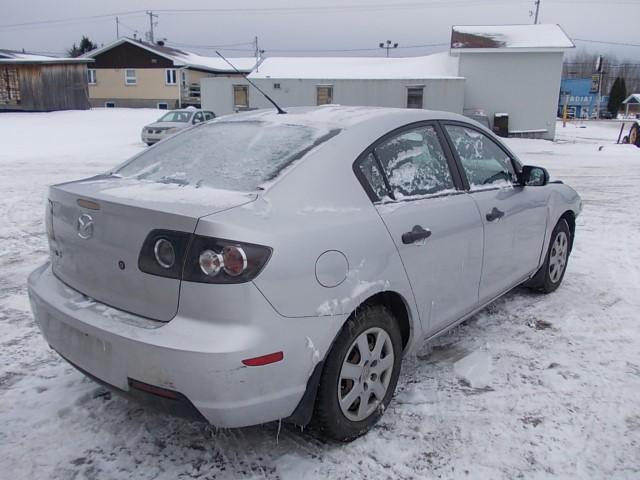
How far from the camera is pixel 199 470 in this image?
2561mm

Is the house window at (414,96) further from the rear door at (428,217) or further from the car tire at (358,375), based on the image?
the car tire at (358,375)

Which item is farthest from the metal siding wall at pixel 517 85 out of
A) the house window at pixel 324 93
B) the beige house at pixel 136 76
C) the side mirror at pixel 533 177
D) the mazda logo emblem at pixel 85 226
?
the mazda logo emblem at pixel 85 226

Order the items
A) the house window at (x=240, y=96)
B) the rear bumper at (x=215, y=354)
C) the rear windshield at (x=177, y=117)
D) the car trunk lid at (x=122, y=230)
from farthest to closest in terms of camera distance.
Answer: the house window at (x=240, y=96)
the rear windshield at (x=177, y=117)
the car trunk lid at (x=122, y=230)
the rear bumper at (x=215, y=354)

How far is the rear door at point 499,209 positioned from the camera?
3598 millimetres

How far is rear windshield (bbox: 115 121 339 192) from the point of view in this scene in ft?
8.95

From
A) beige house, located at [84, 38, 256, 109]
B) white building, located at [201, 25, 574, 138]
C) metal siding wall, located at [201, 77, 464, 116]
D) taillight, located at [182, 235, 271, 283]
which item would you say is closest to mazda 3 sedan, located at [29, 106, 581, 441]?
taillight, located at [182, 235, 271, 283]

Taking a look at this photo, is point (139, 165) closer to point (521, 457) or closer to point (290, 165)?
point (290, 165)

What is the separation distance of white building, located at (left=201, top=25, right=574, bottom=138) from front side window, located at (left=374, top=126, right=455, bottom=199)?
24.8 m

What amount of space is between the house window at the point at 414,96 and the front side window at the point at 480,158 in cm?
2457

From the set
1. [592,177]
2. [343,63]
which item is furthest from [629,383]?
[343,63]

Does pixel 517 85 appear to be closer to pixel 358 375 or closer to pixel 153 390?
pixel 358 375

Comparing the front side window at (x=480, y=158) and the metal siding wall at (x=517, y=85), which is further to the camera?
the metal siding wall at (x=517, y=85)

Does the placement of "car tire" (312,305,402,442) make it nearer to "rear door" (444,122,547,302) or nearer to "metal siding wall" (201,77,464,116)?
"rear door" (444,122,547,302)

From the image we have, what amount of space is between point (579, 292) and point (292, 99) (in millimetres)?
24847
